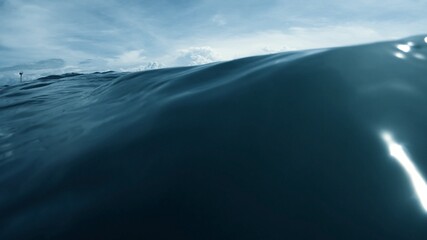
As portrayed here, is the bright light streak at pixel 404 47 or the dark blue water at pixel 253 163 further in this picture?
the bright light streak at pixel 404 47

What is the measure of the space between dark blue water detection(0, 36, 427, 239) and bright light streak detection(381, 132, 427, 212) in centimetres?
3

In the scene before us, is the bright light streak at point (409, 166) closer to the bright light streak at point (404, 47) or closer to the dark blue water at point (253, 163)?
the dark blue water at point (253, 163)

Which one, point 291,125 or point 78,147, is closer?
point 291,125

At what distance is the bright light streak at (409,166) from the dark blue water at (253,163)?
0.08ft

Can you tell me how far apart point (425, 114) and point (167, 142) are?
7.46 ft

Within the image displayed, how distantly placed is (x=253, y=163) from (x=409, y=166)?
104cm

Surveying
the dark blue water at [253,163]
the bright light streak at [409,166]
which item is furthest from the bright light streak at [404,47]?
the bright light streak at [409,166]

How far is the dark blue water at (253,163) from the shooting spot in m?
1.52

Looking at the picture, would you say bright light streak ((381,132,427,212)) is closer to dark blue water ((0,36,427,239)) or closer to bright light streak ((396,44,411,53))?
dark blue water ((0,36,427,239))

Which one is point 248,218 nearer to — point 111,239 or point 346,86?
point 111,239

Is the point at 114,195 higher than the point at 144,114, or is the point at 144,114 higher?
the point at 144,114

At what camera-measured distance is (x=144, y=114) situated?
11.2 feet

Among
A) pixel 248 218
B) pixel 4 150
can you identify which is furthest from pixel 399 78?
pixel 4 150

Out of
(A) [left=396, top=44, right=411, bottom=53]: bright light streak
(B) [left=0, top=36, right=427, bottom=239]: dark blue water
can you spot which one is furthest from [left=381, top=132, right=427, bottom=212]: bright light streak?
(A) [left=396, top=44, right=411, bottom=53]: bright light streak
